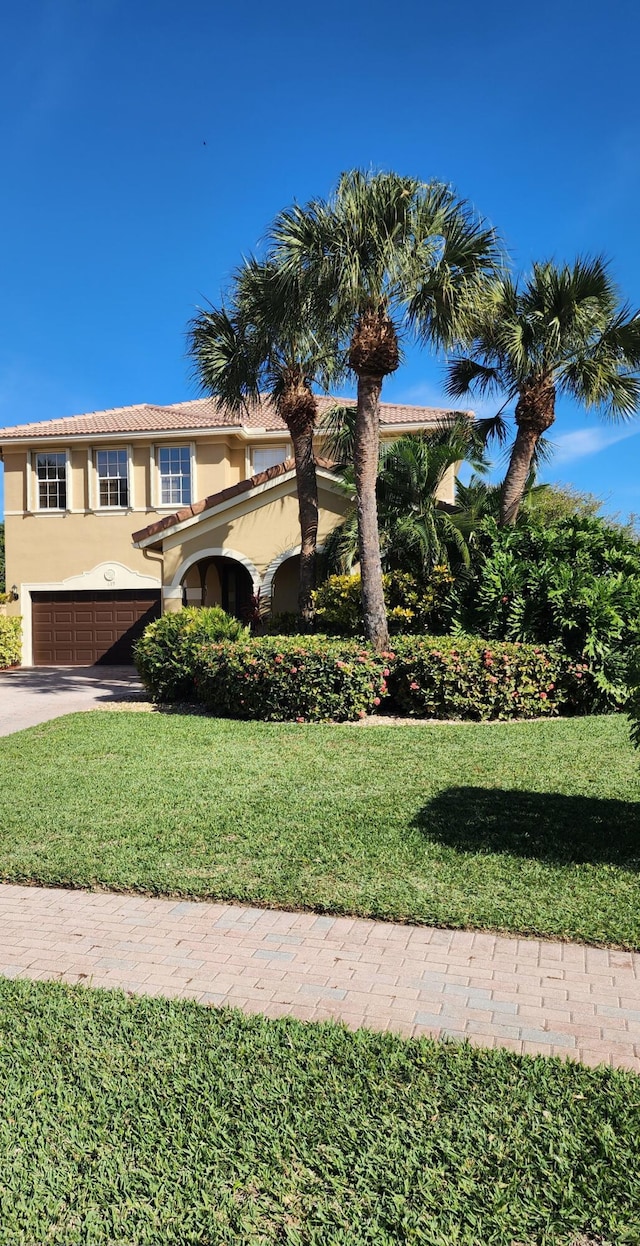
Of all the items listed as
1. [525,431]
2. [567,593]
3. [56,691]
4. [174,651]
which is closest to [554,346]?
[525,431]

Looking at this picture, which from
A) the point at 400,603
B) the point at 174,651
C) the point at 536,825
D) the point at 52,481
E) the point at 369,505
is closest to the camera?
the point at 536,825

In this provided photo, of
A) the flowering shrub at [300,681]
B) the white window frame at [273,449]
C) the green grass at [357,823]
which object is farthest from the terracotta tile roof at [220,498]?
the green grass at [357,823]

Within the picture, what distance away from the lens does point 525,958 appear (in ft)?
13.9

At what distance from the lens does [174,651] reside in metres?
14.8

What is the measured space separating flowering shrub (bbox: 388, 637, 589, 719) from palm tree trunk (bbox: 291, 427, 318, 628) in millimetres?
4038

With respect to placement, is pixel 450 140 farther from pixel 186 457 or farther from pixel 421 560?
pixel 186 457

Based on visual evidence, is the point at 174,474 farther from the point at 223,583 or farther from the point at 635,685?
the point at 635,685

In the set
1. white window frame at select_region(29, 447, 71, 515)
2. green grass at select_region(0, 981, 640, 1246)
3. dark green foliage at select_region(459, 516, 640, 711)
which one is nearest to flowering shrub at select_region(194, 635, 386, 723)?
dark green foliage at select_region(459, 516, 640, 711)

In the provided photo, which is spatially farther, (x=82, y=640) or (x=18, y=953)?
(x=82, y=640)

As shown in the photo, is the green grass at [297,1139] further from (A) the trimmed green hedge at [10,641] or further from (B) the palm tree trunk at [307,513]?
(A) the trimmed green hedge at [10,641]

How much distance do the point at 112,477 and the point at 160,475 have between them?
161 centimetres

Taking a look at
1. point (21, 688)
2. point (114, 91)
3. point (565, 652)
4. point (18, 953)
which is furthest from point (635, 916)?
point (21, 688)

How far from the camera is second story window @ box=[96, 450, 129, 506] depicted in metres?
24.8

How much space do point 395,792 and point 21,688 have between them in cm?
1341
